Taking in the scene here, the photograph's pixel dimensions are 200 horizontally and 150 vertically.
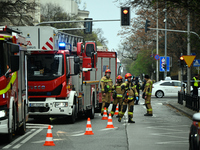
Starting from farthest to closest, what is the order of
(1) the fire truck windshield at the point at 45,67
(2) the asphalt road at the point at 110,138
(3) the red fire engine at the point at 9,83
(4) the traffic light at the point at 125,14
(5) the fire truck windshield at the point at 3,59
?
(4) the traffic light at the point at 125,14, (1) the fire truck windshield at the point at 45,67, (2) the asphalt road at the point at 110,138, (5) the fire truck windshield at the point at 3,59, (3) the red fire engine at the point at 9,83

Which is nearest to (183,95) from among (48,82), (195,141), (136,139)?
(48,82)

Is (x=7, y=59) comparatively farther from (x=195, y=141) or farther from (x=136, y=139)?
(x=195, y=141)

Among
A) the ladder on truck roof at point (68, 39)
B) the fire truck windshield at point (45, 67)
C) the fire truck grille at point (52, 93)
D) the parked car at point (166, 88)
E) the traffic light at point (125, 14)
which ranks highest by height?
the traffic light at point (125, 14)

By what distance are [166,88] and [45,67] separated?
26692 millimetres

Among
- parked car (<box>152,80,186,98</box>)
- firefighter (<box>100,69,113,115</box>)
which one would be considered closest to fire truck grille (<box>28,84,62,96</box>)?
firefighter (<box>100,69,113,115</box>)

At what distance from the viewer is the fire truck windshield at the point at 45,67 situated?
1670 cm

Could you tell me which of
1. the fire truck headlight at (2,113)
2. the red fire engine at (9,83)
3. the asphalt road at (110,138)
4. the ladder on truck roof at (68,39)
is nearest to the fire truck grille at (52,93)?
the asphalt road at (110,138)

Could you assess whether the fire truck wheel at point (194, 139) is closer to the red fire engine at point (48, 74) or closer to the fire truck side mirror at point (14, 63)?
the fire truck side mirror at point (14, 63)

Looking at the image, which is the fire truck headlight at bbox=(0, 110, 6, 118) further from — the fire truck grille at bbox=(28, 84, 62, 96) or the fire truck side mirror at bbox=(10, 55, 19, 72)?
the fire truck grille at bbox=(28, 84, 62, 96)

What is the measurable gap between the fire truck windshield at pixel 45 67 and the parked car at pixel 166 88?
2611 cm

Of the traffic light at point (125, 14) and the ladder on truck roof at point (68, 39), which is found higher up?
the traffic light at point (125, 14)

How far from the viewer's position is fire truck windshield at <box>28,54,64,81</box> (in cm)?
1670

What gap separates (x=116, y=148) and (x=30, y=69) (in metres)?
6.56

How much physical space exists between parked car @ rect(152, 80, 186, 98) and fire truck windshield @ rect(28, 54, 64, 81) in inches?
1028
